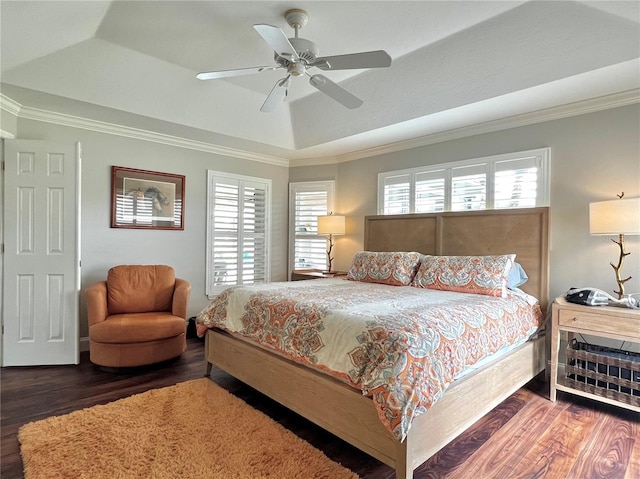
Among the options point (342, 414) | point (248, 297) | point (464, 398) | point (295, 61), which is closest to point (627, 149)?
point (464, 398)

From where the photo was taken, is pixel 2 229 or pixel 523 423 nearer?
pixel 523 423

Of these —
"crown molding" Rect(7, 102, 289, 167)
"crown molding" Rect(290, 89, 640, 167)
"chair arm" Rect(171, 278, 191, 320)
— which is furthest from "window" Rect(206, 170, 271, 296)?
"crown molding" Rect(290, 89, 640, 167)

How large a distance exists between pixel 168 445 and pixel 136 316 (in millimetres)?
1741

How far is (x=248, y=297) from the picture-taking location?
275 centimetres

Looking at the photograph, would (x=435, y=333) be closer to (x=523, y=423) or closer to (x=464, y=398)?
(x=464, y=398)

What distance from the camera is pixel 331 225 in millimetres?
4754

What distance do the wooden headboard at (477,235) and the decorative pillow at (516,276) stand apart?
95 mm

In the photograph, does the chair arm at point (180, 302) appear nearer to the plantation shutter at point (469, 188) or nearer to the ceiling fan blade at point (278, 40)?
the ceiling fan blade at point (278, 40)

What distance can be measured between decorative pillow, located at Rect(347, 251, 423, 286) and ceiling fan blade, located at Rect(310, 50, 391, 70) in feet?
6.56

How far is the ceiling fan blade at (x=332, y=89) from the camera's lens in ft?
8.11

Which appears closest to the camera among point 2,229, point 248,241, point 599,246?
point 599,246

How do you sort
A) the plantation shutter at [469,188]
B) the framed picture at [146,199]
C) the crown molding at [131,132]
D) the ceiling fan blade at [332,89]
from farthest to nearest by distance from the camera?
the framed picture at [146,199], the plantation shutter at [469,188], the crown molding at [131,132], the ceiling fan blade at [332,89]

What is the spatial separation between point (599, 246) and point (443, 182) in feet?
5.37

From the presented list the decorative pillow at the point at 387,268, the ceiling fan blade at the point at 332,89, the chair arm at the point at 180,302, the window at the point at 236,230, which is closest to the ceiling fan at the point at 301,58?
the ceiling fan blade at the point at 332,89
